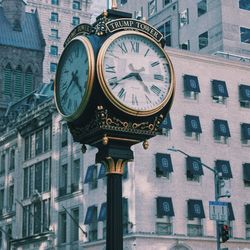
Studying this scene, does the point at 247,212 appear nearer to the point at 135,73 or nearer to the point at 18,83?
the point at 135,73

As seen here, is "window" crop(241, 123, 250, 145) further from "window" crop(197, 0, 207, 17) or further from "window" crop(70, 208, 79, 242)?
"window" crop(197, 0, 207, 17)

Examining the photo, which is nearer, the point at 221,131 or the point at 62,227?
the point at 221,131

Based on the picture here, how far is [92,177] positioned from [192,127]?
8.67 metres

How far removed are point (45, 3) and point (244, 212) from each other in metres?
78.2

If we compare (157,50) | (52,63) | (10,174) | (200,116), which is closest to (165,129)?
(200,116)

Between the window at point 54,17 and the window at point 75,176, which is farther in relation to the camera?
the window at point 54,17

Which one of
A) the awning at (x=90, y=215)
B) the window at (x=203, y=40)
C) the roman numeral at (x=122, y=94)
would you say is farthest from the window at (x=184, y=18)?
the roman numeral at (x=122, y=94)

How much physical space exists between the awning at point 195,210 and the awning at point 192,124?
534cm

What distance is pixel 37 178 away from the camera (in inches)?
2672

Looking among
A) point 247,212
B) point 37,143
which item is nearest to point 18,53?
point 37,143

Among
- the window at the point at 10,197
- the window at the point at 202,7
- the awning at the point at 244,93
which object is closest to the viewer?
the awning at the point at 244,93

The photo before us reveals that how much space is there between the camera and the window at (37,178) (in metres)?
65.4

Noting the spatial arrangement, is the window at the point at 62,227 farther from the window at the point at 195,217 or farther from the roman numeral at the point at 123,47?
the roman numeral at the point at 123,47

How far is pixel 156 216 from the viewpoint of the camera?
5125cm
